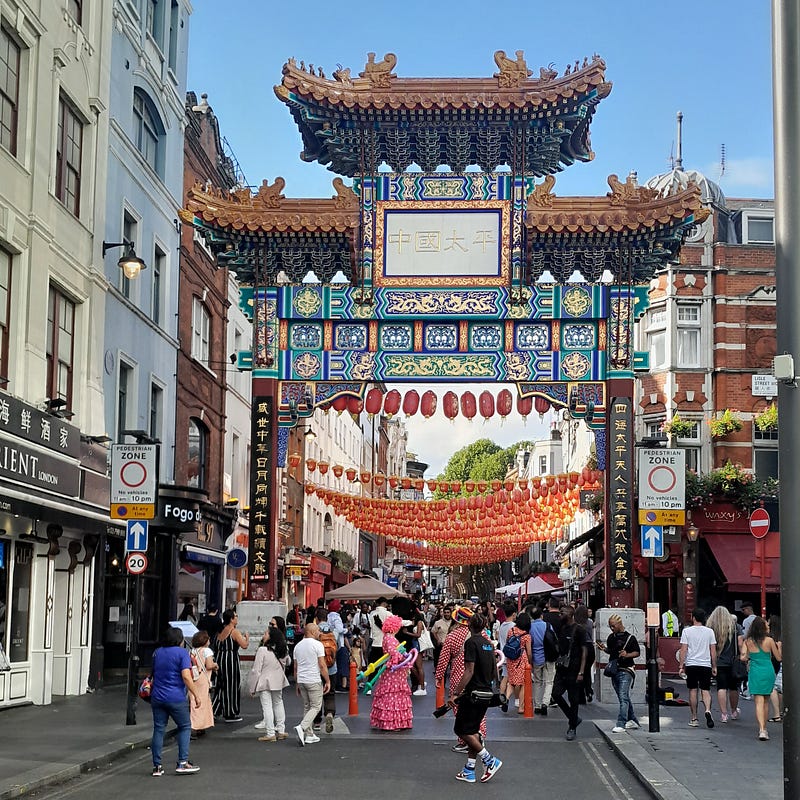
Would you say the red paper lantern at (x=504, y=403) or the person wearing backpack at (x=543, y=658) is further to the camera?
the red paper lantern at (x=504, y=403)

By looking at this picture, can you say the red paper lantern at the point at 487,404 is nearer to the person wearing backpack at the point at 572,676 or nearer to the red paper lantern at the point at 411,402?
the red paper lantern at the point at 411,402

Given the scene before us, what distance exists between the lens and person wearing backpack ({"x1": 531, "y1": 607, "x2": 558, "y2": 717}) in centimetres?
2167

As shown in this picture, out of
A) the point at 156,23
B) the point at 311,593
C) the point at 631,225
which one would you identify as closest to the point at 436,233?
the point at 631,225

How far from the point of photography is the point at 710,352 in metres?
37.3

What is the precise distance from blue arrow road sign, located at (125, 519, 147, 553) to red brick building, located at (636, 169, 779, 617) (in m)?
19.8

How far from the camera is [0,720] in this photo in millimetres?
18719

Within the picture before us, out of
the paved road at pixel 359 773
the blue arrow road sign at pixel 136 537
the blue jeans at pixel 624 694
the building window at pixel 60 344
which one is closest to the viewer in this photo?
the paved road at pixel 359 773

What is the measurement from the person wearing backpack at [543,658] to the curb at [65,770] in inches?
303

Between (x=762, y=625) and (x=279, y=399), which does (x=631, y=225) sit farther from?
(x=762, y=625)

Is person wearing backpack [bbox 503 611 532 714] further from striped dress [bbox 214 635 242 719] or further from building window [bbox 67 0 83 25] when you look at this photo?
building window [bbox 67 0 83 25]

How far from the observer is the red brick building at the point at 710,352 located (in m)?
36.7

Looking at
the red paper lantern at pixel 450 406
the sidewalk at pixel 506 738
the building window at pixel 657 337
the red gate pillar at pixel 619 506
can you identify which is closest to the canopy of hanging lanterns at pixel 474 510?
the building window at pixel 657 337

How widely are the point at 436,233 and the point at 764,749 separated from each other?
1253cm

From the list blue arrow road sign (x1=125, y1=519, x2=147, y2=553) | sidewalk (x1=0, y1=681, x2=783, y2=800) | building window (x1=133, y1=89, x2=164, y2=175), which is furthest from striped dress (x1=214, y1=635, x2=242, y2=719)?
building window (x1=133, y1=89, x2=164, y2=175)
